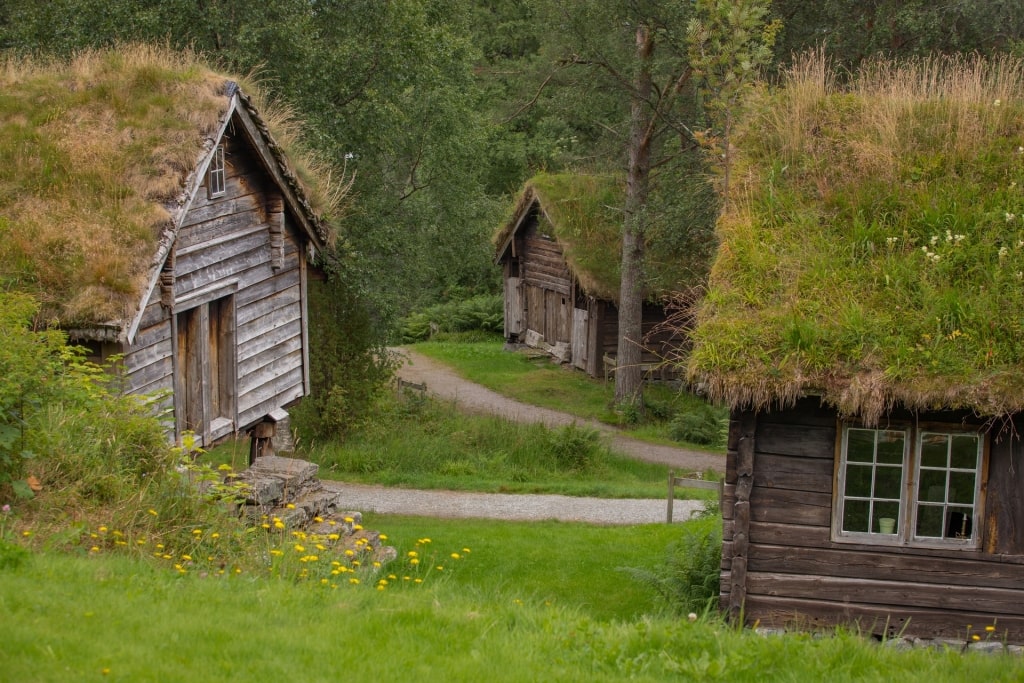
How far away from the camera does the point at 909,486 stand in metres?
9.84

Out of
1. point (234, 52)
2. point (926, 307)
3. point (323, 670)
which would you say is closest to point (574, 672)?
point (323, 670)

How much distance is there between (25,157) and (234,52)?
8459 millimetres

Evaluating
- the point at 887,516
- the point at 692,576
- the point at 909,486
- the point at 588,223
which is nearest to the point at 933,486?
the point at 909,486

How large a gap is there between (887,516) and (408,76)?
1484 centimetres

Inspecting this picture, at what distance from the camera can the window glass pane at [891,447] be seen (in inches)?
389

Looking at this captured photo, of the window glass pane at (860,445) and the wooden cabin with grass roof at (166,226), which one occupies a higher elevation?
the wooden cabin with grass roof at (166,226)

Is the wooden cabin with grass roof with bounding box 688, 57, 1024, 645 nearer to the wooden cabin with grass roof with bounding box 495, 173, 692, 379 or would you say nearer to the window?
the window

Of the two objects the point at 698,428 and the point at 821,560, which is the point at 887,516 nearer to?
the point at 821,560

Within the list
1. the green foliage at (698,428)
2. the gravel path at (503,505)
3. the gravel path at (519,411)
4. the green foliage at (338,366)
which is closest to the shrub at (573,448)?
the gravel path at (519,411)

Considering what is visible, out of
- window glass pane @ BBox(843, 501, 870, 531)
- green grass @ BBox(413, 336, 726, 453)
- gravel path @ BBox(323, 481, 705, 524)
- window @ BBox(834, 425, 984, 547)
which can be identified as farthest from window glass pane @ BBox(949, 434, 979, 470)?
green grass @ BBox(413, 336, 726, 453)

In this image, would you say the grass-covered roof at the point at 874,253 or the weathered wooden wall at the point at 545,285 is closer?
the grass-covered roof at the point at 874,253

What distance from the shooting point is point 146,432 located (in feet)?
30.8

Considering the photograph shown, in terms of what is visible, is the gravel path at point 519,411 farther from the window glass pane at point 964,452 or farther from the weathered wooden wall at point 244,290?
the window glass pane at point 964,452

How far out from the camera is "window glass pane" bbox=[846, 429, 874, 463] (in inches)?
389
